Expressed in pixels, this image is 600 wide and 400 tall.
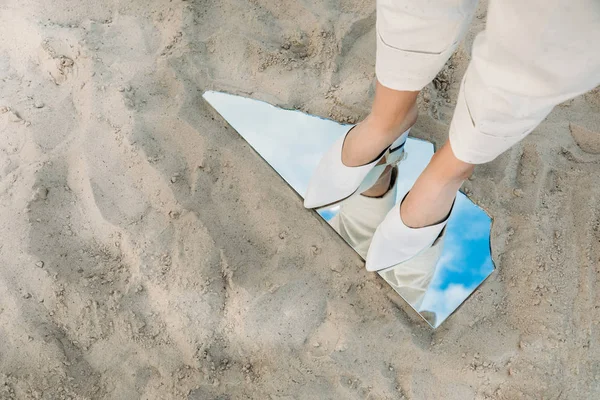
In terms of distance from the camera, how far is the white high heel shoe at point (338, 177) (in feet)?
3.16

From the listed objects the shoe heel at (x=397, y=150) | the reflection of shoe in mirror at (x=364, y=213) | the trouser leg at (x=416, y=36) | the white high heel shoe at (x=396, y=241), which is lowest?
the reflection of shoe in mirror at (x=364, y=213)

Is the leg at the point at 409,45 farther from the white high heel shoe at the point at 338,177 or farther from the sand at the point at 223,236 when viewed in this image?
the sand at the point at 223,236

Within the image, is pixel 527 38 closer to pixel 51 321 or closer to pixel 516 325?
pixel 516 325

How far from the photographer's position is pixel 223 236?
104cm

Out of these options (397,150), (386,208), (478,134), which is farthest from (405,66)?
(386,208)

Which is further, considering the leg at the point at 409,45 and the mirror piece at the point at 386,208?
the mirror piece at the point at 386,208

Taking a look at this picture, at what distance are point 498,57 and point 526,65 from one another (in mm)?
34

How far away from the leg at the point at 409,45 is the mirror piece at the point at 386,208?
22 centimetres

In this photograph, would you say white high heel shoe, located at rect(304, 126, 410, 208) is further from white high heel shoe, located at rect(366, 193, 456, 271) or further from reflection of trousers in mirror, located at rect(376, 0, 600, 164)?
reflection of trousers in mirror, located at rect(376, 0, 600, 164)

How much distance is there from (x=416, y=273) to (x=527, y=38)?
60 centimetres

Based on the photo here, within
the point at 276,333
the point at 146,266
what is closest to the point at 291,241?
the point at 276,333

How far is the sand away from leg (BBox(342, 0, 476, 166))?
339 millimetres

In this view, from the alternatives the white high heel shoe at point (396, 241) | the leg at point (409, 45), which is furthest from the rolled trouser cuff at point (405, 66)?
the white high heel shoe at point (396, 241)

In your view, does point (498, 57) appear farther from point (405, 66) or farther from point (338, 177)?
point (338, 177)
